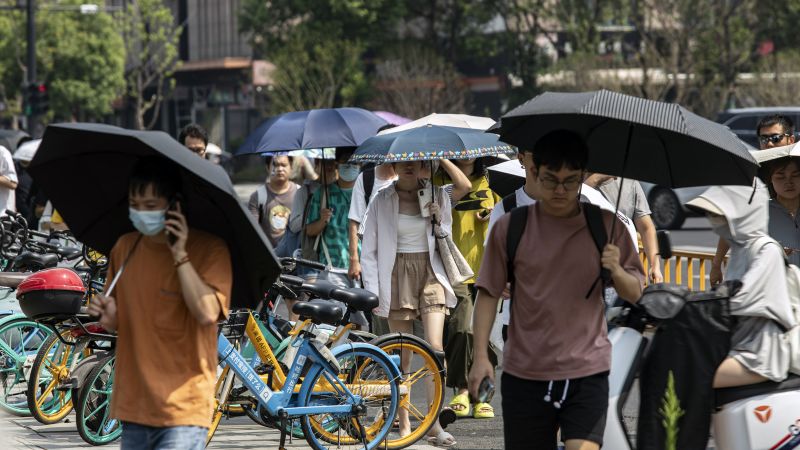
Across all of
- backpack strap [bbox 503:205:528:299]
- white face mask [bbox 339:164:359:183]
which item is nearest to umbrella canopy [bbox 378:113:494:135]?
white face mask [bbox 339:164:359:183]

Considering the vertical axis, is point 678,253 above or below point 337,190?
below

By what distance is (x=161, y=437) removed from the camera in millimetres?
4332

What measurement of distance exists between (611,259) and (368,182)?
14.1 feet

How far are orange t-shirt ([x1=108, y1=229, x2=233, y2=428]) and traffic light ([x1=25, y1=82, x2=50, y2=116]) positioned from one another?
1208 inches

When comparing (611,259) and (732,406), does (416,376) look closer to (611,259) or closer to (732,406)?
(732,406)

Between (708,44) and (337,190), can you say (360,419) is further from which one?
(708,44)

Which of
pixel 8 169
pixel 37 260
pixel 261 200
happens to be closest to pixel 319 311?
pixel 261 200

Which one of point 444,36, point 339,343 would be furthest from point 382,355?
point 444,36

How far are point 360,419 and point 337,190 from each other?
2495mm

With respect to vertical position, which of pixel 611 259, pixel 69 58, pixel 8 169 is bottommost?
pixel 69 58

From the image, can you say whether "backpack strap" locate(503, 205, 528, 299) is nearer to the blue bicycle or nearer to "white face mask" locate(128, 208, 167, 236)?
"white face mask" locate(128, 208, 167, 236)

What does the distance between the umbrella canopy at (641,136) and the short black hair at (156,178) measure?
53.9 inches

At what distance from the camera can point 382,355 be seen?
7.62 m

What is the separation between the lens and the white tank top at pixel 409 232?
8070mm
